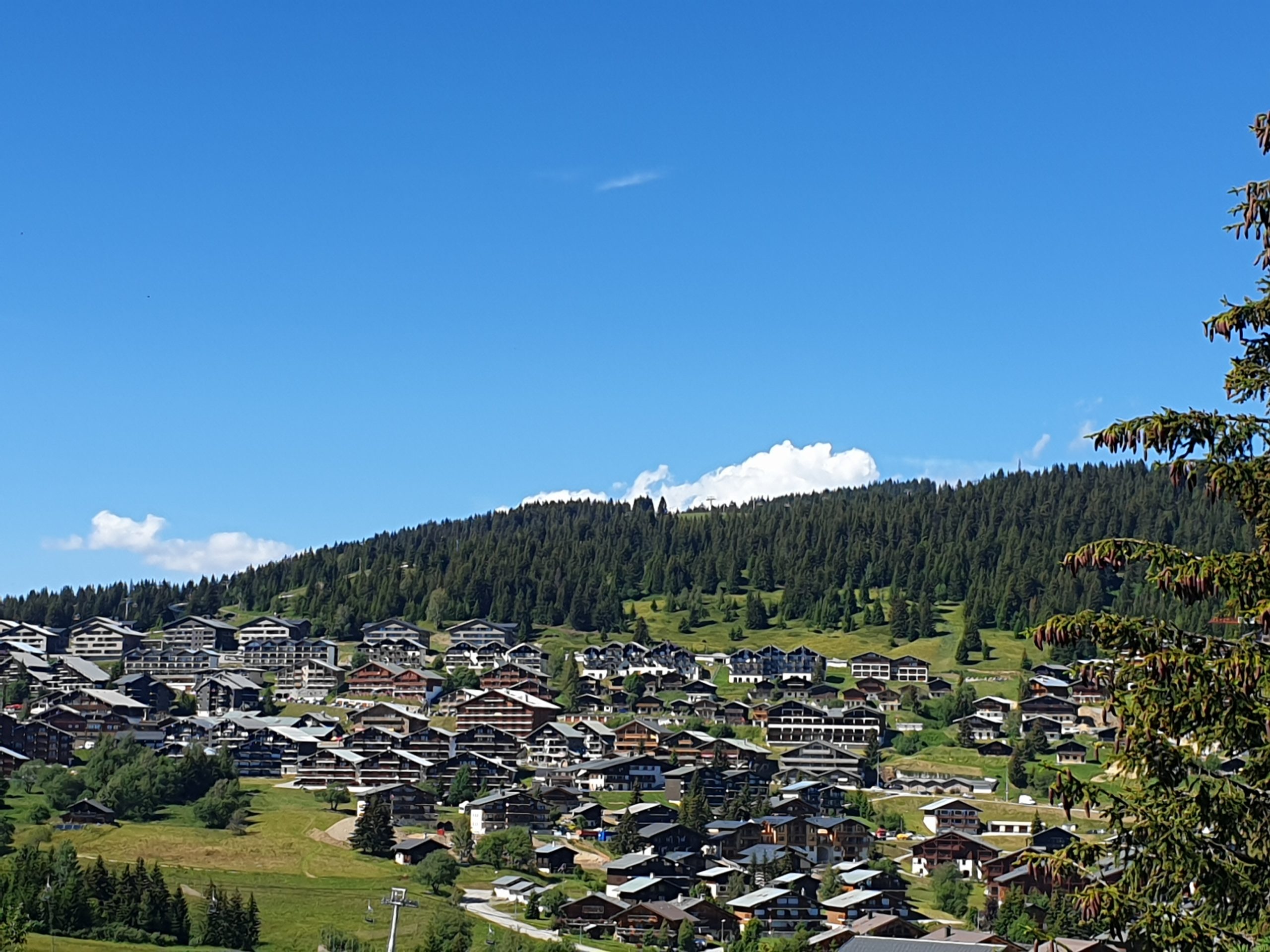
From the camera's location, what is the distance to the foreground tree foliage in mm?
13625

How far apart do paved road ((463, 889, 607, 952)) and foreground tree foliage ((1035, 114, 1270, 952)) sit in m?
68.9

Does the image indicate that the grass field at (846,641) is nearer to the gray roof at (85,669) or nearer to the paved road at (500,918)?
the gray roof at (85,669)

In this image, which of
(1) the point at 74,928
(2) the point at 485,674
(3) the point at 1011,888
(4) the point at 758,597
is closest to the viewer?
(1) the point at 74,928

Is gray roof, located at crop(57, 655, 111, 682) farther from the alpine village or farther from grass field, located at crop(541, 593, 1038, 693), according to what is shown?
grass field, located at crop(541, 593, 1038, 693)

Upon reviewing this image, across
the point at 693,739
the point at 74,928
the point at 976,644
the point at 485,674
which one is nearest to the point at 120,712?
the point at 485,674

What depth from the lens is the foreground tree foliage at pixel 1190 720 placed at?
13625 millimetres

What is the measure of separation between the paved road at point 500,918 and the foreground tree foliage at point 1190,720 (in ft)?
226

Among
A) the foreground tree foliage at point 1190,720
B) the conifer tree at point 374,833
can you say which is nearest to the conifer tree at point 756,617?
the conifer tree at point 374,833

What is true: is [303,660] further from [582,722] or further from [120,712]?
[582,722]

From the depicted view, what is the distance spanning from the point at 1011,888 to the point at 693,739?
1881 inches

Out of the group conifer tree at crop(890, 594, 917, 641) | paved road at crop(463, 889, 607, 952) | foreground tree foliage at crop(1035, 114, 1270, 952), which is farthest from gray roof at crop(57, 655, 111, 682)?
foreground tree foliage at crop(1035, 114, 1270, 952)

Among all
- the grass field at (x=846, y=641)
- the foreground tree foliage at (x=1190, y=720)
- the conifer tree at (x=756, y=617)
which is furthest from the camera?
the conifer tree at (x=756, y=617)

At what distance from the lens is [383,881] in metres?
92.7

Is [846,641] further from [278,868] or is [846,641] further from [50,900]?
[50,900]
